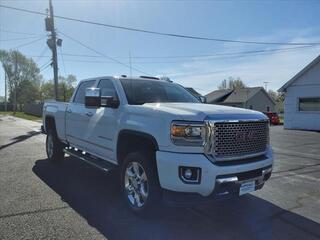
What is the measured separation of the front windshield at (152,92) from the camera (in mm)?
5339

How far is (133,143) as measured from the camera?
4.91 meters

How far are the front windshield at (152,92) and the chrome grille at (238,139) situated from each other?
5.24 ft

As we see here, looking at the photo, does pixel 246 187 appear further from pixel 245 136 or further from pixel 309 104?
pixel 309 104

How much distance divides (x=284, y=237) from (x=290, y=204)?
53.8 inches

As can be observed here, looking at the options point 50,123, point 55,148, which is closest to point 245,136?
point 55,148

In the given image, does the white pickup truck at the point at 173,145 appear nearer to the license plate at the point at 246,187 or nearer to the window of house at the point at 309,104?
the license plate at the point at 246,187

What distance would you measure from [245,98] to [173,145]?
49.1 m

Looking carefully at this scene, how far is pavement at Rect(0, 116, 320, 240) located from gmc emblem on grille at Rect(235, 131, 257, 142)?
1.13 meters

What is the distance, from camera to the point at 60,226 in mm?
4207

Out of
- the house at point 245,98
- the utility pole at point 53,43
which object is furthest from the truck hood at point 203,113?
the house at point 245,98

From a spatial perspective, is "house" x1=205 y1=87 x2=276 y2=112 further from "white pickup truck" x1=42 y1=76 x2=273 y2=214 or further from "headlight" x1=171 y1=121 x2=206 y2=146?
"headlight" x1=171 y1=121 x2=206 y2=146

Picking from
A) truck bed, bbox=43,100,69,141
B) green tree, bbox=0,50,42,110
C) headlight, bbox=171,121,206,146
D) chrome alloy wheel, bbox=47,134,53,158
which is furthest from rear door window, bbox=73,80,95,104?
green tree, bbox=0,50,42,110

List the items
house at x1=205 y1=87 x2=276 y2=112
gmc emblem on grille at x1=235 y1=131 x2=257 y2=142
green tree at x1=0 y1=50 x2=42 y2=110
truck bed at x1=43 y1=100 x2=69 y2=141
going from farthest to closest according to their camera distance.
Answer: green tree at x1=0 y1=50 x2=42 y2=110 → house at x1=205 y1=87 x2=276 y2=112 → truck bed at x1=43 y1=100 x2=69 y2=141 → gmc emblem on grille at x1=235 y1=131 x2=257 y2=142

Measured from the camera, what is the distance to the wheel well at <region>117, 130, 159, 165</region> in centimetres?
436
